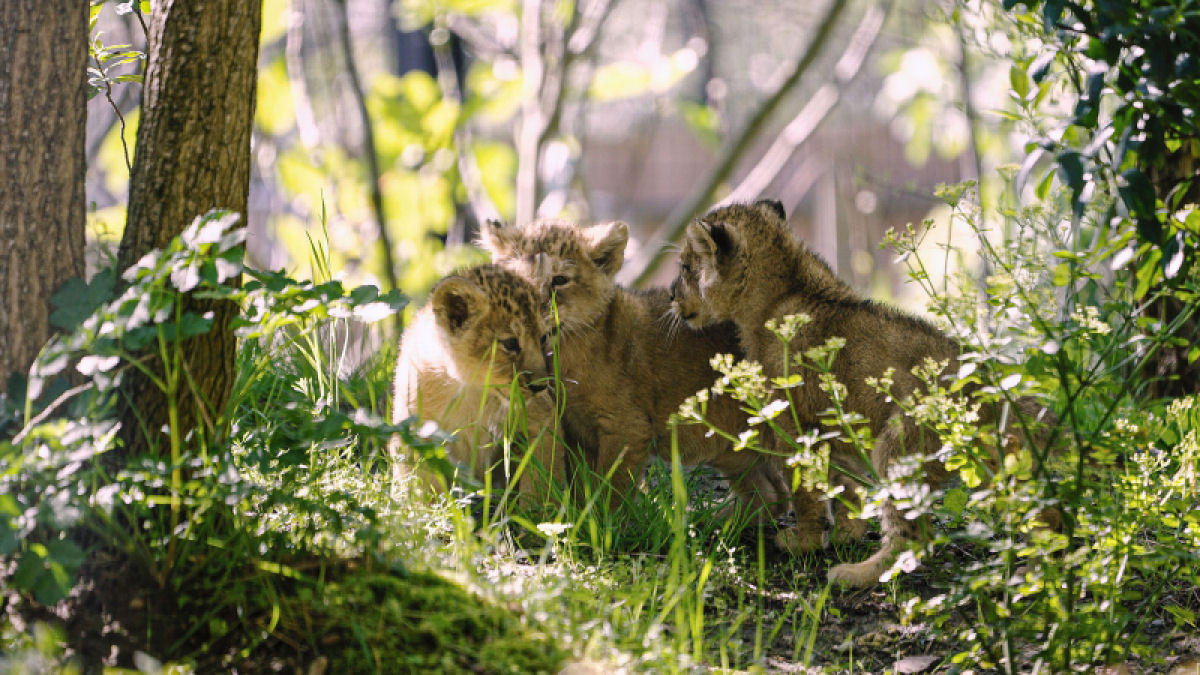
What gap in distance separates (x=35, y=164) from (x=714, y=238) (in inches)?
114

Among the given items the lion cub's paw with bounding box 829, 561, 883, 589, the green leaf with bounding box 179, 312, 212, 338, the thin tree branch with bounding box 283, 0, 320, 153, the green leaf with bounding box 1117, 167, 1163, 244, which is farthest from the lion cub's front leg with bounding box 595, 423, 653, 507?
the thin tree branch with bounding box 283, 0, 320, 153

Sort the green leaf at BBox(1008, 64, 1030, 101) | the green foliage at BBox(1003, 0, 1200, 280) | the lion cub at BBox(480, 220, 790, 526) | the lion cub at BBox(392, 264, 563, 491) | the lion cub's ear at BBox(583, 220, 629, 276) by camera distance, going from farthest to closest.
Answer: the lion cub's ear at BBox(583, 220, 629, 276) → the lion cub at BBox(480, 220, 790, 526) → the lion cub at BBox(392, 264, 563, 491) → the green leaf at BBox(1008, 64, 1030, 101) → the green foliage at BBox(1003, 0, 1200, 280)

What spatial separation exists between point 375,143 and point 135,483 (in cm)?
525

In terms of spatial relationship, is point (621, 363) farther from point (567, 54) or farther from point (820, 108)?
point (820, 108)

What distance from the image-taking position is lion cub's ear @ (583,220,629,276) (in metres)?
5.84

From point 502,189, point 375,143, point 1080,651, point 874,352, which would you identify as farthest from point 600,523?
point 502,189

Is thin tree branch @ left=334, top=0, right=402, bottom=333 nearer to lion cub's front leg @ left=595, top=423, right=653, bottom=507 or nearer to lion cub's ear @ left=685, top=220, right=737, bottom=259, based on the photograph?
lion cub's front leg @ left=595, top=423, right=653, bottom=507

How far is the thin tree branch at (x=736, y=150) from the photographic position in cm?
761

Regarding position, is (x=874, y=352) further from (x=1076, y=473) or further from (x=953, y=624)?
(x=1076, y=473)

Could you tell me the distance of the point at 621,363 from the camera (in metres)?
5.40

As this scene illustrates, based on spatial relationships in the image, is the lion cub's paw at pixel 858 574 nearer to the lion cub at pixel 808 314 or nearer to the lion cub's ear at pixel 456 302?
the lion cub at pixel 808 314

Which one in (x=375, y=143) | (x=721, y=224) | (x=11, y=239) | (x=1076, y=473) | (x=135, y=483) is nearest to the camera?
(x=135, y=483)

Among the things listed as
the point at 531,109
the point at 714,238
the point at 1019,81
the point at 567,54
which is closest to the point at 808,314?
the point at 714,238

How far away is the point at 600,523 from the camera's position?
4375mm
